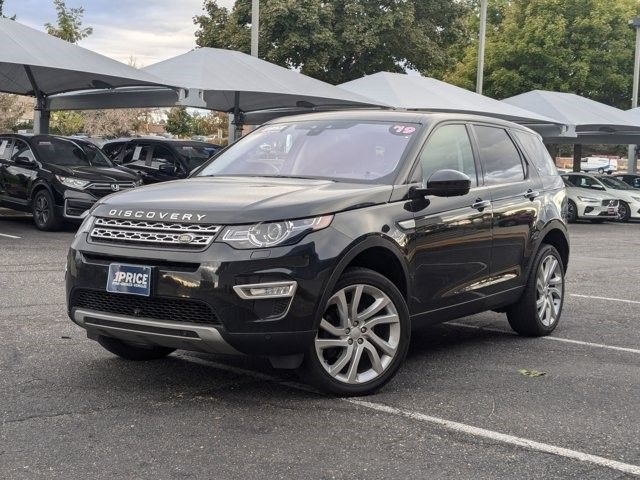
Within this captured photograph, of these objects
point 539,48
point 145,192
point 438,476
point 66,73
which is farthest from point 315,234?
point 539,48

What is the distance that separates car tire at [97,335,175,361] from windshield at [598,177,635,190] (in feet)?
73.4

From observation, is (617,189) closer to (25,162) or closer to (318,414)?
(25,162)

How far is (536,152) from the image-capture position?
295 inches

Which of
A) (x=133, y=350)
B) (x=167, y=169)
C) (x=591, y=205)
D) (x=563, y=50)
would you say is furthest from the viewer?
(x=563, y=50)

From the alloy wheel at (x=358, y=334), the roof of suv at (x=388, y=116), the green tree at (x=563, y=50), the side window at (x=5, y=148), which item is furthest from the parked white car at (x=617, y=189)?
the alloy wheel at (x=358, y=334)

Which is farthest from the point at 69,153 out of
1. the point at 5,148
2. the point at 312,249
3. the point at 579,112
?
the point at 579,112

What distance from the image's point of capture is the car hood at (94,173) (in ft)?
48.3

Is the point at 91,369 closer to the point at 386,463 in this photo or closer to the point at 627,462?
the point at 386,463

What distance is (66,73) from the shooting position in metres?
18.3

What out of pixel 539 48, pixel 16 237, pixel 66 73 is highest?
pixel 539 48

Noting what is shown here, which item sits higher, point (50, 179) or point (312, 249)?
point (312, 249)

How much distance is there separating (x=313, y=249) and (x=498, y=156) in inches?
104

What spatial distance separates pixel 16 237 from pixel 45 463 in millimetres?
10452

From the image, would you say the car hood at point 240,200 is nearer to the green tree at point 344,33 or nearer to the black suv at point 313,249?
the black suv at point 313,249
